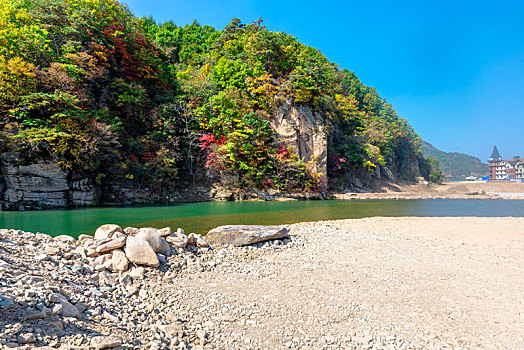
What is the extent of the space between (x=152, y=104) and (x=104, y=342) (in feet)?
77.2

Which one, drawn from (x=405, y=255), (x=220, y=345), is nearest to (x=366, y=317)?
(x=220, y=345)

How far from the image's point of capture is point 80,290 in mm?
3428

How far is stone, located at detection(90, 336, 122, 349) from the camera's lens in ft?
7.22

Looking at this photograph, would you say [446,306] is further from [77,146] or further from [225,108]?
[225,108]

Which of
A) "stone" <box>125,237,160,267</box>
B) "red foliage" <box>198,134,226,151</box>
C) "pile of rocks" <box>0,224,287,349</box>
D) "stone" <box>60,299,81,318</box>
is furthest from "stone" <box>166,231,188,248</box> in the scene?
"red foliage" <box>198,134,226,151</box>

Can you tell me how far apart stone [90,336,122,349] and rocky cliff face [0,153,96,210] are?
53.7 feet

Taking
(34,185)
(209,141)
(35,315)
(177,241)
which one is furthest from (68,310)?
(209,141)

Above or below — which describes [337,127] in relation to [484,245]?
above

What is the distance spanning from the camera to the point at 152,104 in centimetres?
2253

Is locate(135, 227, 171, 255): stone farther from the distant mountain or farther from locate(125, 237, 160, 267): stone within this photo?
the distant mountain

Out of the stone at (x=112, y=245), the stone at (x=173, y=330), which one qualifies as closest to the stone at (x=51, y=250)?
the stone at (x=112, y=245)

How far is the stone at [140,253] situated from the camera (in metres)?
4.61

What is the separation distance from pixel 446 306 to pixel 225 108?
22.2 meters

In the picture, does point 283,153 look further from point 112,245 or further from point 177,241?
point 112,245
